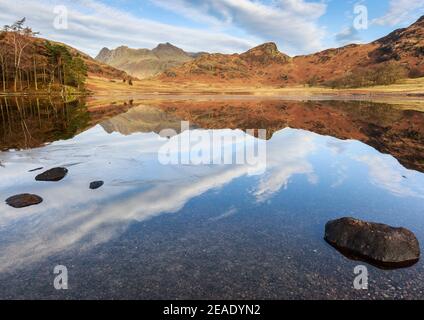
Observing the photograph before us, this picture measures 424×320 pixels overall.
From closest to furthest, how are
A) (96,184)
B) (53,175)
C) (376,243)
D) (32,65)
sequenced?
(376,243)
(96,184)
(53,175)
(32,65)

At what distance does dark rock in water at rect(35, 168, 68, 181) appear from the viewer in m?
16.0

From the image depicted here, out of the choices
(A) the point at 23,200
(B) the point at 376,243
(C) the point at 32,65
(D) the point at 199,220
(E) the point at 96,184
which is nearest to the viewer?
(B) the point at 376,243

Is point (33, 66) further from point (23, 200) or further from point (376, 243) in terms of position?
point (376, 243)

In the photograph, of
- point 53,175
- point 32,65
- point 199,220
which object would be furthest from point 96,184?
point 32,65

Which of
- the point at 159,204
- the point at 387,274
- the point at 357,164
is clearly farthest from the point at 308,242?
the point at 357,164

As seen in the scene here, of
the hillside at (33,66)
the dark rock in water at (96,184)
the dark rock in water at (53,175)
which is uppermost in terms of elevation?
the hillside at (33,66)

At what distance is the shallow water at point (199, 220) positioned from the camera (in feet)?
Result: 26.1

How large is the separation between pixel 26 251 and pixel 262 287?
641 cm

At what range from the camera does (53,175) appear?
16.3 metres

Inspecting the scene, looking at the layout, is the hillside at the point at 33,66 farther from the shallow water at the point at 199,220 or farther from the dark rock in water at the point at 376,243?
the dark rock in water at the point at 376,243

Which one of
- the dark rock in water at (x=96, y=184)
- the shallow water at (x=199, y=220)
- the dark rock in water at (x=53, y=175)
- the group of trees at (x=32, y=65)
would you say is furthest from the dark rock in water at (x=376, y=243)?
the group of trees at (x=32, y=65)

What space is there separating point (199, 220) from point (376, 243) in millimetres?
5437

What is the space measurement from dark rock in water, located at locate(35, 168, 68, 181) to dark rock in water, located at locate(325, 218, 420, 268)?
1237cm

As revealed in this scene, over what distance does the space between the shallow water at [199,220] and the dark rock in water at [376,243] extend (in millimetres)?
382
